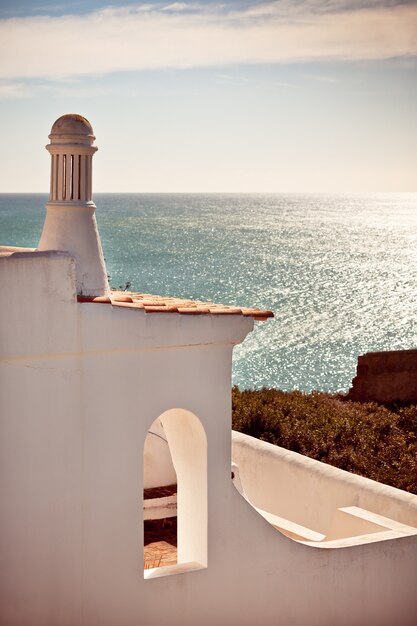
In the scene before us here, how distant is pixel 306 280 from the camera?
82.8 meters

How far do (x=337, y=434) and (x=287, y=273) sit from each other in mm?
71670

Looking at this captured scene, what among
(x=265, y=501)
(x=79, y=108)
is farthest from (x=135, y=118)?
(x=265, y=501)

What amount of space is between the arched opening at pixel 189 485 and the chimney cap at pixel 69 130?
6.73 ft

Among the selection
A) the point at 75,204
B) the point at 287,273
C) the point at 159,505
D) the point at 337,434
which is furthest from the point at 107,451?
the point at 287,273

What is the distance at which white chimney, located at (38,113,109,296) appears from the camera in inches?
306

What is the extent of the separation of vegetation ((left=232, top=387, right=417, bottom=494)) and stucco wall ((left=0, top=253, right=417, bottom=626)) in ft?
17.3

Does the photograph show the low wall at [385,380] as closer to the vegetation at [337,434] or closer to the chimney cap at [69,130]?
the vegetation at [337,434]

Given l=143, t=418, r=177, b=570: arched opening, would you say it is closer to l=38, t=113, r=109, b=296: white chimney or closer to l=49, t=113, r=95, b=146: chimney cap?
l=38, t=113, r=109, b=296: white chimney

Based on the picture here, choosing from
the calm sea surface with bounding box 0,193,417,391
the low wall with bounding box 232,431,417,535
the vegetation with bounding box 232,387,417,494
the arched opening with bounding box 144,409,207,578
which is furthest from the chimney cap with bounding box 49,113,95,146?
the calm sea surface with bounding box 0,193,417,391

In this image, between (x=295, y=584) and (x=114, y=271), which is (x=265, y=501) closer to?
(x=295, y=584)

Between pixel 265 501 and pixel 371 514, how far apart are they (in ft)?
5.52

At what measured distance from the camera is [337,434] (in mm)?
14914

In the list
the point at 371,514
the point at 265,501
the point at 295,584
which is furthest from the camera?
the point at 265,501

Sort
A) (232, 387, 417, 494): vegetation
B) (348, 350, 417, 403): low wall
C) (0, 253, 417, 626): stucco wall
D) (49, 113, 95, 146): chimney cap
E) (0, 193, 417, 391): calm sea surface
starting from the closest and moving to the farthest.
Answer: (0, 253, 417, 626): stucco wall < (49, 113, 95, 146): chimney cap < (232, 387, 417, 494): vegetation < (348, 350, 417, 403): low wall < (0, 193, 417, 391): calm sea surface
